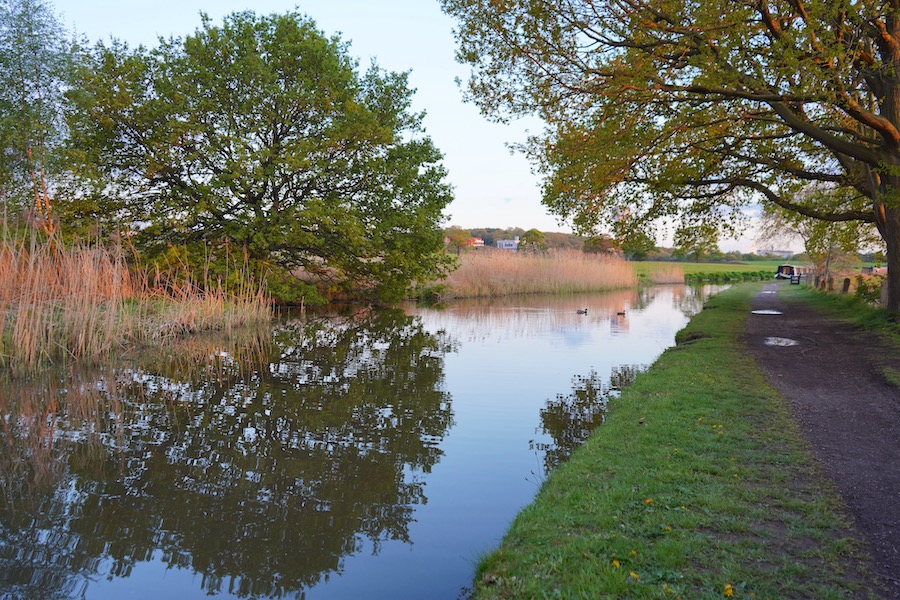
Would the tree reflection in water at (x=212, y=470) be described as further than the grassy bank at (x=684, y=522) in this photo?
Yes

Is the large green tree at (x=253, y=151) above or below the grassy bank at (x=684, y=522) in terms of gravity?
above

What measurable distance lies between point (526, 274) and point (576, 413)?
26.5 meters

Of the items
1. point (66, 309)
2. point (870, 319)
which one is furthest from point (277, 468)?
point (870, 319)

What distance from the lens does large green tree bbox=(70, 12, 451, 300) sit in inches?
760

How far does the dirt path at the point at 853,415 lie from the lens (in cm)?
409

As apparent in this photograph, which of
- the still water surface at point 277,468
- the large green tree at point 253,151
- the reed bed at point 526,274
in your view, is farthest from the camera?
the reed bed at point 526,274

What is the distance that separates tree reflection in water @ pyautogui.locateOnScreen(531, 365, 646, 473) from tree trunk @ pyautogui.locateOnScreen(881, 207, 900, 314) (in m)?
7.78

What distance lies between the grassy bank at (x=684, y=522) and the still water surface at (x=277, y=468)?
57 cm

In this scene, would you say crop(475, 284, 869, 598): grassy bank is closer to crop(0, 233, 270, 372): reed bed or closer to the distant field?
crop(0, 233, 270, 372): reed bed

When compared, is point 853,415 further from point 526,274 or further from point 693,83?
point 526,274

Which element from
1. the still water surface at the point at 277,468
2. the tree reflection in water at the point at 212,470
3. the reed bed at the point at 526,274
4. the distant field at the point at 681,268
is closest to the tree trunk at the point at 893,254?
the still water surface at the point at 277,468

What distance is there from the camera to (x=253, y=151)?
19625 millimetres

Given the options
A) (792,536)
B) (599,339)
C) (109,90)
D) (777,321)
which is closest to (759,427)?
(792,536)

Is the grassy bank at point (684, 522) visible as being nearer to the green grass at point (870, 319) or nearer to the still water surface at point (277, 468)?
the still water surface at point (277, 468)
